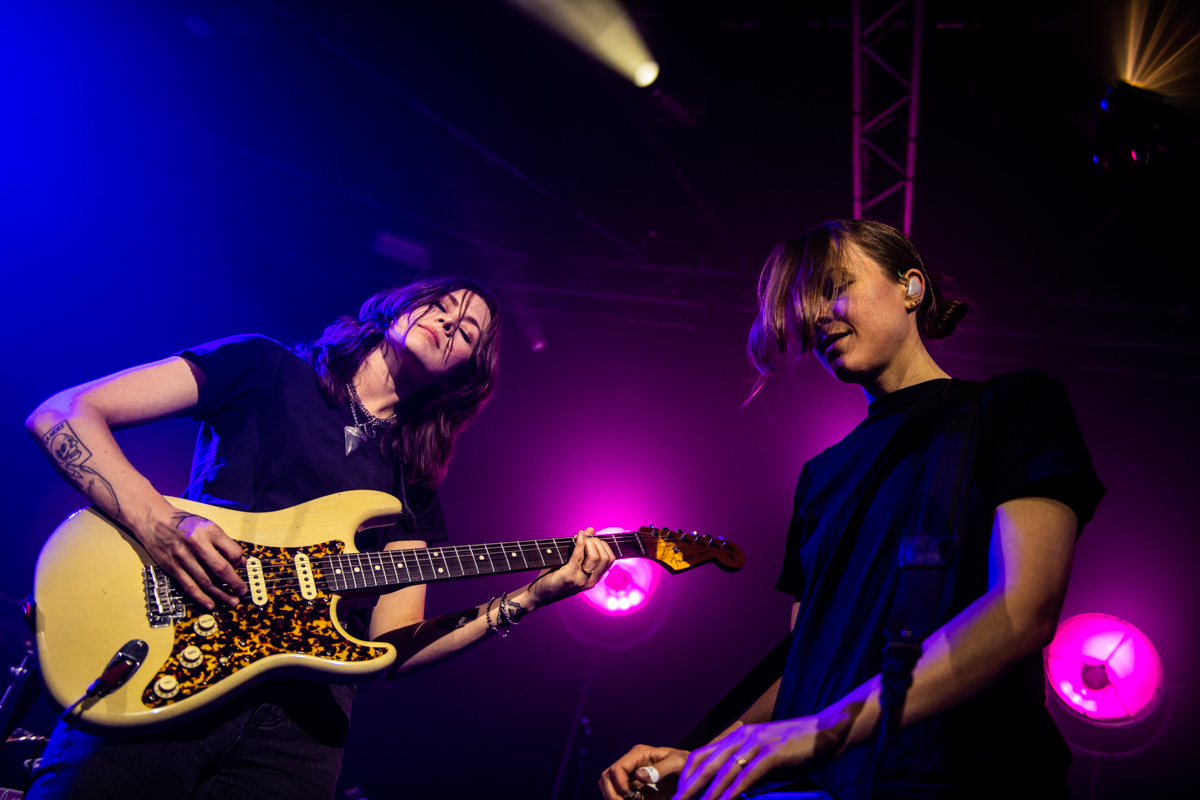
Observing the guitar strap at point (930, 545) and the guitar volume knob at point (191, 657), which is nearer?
the guitar strap at point (930, 545)

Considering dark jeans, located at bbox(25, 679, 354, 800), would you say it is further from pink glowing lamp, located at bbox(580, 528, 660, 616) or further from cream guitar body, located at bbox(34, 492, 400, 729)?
pink glowing lamp, located at bbox(580, 528, 660, 616)

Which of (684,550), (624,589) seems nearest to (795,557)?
(684,550)

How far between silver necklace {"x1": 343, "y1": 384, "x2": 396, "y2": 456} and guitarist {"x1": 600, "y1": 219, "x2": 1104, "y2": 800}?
1791 millimetres

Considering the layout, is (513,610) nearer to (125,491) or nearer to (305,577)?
(305,577)

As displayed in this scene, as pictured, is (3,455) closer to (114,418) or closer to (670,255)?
(114,418)

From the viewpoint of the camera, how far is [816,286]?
2047 mm

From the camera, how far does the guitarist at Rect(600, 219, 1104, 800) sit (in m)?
1.21

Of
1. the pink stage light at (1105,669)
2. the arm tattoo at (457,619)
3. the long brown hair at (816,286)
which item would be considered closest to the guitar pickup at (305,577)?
the arm tattoo at (457,619)

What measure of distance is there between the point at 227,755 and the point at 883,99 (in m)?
6.65

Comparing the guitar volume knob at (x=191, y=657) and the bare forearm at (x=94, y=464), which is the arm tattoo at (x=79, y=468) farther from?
the guitar volume knob at (x=191, y=657)

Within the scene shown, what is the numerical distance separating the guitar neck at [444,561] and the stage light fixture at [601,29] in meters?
3.95

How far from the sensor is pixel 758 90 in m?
5.70

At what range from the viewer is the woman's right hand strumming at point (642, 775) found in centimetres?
177

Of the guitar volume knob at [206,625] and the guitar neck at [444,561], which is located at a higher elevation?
the guitar neck at [444,561]
